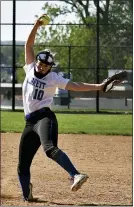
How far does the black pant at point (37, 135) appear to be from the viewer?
21.6 feet

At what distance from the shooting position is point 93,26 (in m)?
29.2

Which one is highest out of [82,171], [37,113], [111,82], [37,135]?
[111,82]

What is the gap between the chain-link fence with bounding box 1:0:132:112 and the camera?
2680 cm

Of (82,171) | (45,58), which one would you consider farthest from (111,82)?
(82,171)

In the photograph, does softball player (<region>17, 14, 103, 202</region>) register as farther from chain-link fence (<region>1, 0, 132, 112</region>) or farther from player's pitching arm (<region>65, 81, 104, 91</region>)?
chain-link fence (<region>1, 0, 132, 112</region>)

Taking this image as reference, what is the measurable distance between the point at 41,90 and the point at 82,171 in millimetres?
3068

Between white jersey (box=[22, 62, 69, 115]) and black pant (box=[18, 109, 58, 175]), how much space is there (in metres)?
0.10

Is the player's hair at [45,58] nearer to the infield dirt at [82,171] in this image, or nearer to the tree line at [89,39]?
the infield dirt at [82,171]

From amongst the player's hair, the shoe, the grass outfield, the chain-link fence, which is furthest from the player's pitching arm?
the chain-link fence

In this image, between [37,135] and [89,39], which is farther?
[89,39]

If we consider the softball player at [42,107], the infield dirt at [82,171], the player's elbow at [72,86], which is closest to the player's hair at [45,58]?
the softball player at [42,107]

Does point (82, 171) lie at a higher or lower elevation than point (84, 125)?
higher

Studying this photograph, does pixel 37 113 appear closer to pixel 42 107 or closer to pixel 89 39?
pixel 42 107

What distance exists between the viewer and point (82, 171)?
31.1ft
